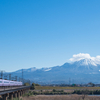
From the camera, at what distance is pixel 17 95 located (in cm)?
5681

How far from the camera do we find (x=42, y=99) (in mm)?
57000

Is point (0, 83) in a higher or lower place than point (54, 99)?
higher

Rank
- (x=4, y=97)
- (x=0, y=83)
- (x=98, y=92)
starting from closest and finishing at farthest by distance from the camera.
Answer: (x=4, y=97) < (x=0, y=83) < (x=98, y=92)

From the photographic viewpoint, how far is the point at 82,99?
187 feet

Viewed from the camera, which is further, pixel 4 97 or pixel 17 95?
pixel 17 95

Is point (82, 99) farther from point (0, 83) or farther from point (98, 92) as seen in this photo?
point (98, 92)

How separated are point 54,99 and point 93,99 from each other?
10954mm

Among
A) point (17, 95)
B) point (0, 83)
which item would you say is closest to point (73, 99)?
point (17, 95)

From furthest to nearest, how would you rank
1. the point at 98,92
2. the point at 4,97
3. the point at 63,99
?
the point at 98,92
the point at 63,99
the point at 4,97

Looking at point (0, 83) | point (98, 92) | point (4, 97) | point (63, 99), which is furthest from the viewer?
point (98, 92)

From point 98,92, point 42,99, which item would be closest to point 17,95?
point 42,99

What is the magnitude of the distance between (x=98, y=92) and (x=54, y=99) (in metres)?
35.6

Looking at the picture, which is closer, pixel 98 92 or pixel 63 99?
pixel 63 99

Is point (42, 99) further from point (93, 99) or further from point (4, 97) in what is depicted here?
point (4, 97)
